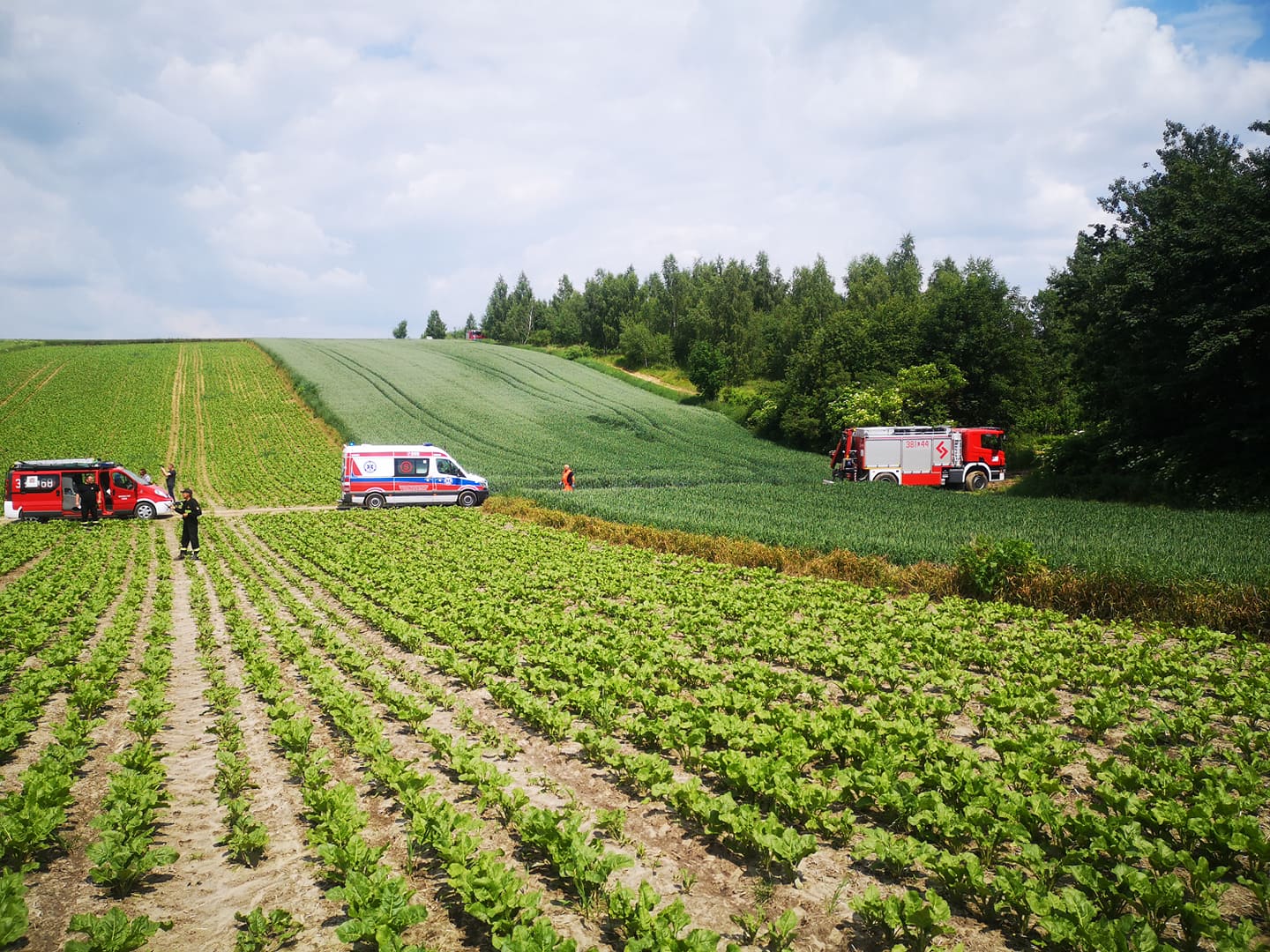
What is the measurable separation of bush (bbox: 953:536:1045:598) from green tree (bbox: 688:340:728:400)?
54.5 meters

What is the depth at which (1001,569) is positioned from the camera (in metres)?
13.1

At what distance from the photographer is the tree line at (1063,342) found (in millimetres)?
22750

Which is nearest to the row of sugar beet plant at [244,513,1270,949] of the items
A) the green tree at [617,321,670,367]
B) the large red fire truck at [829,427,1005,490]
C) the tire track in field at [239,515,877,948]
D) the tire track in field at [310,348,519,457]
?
the tire track in field at [239,515,877,948]

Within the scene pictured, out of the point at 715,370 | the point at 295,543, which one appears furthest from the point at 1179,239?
the point at 715,370

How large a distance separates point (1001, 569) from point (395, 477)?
914 inches

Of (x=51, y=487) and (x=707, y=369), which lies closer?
(x=51, y=487)

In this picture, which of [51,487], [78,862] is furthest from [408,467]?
[78,862]

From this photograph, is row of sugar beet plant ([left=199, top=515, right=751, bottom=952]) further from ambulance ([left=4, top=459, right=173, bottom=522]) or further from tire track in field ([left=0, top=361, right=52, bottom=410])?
tire track in field ([left=0, top=361, right=52, bottom=410])

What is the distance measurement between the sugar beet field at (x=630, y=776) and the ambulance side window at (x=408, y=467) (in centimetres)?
1598

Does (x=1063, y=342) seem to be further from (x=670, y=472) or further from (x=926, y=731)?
(x=926, y=731)

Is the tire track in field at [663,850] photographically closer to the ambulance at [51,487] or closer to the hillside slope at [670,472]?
the hillside slope at [670,472]

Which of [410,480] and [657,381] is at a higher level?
[657,381]

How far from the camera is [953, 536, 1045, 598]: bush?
42.5 feet

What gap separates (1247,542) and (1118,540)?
2.31m
